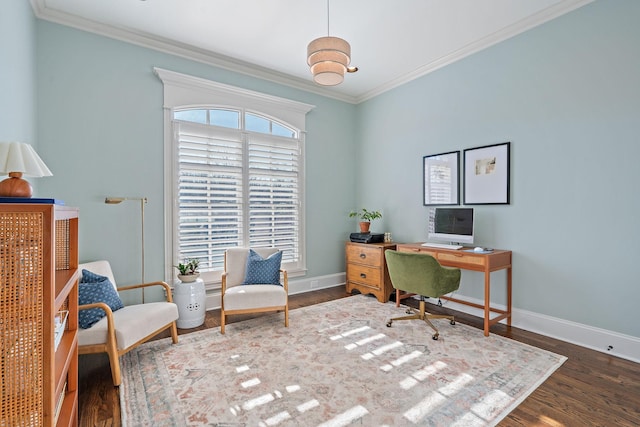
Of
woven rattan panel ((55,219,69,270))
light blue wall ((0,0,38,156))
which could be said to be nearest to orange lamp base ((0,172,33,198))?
woven rattan panel ((55,219,69,270))

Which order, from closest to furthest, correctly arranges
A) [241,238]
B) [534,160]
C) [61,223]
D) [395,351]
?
[61,223], [395,351], [534,160], [241,238]

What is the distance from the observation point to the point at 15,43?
2.30m

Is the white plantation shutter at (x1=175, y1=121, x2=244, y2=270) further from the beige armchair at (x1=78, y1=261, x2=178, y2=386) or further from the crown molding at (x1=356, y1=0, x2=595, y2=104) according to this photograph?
the crown molding at (x1=356, y1=0, x2=595, y2=104)

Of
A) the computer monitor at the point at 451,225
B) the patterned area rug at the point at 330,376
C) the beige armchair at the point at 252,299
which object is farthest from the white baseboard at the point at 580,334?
the beige armchair at the point at 252,299

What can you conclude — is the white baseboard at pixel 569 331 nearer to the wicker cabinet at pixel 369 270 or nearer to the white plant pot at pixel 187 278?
the white plant pot at pixel 187 278

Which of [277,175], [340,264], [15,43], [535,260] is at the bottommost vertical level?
[340,264]

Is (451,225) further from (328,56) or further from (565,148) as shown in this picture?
(328,56)

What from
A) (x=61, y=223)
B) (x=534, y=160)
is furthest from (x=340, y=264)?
(x=61, y=223)

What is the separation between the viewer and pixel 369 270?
439cm

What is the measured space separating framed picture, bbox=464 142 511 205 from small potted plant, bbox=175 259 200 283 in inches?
131

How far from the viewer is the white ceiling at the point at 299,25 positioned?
2.96m

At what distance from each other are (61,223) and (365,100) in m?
4.53

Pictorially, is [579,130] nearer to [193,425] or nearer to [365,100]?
[365,100]

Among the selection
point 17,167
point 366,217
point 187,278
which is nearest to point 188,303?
point 187,278
